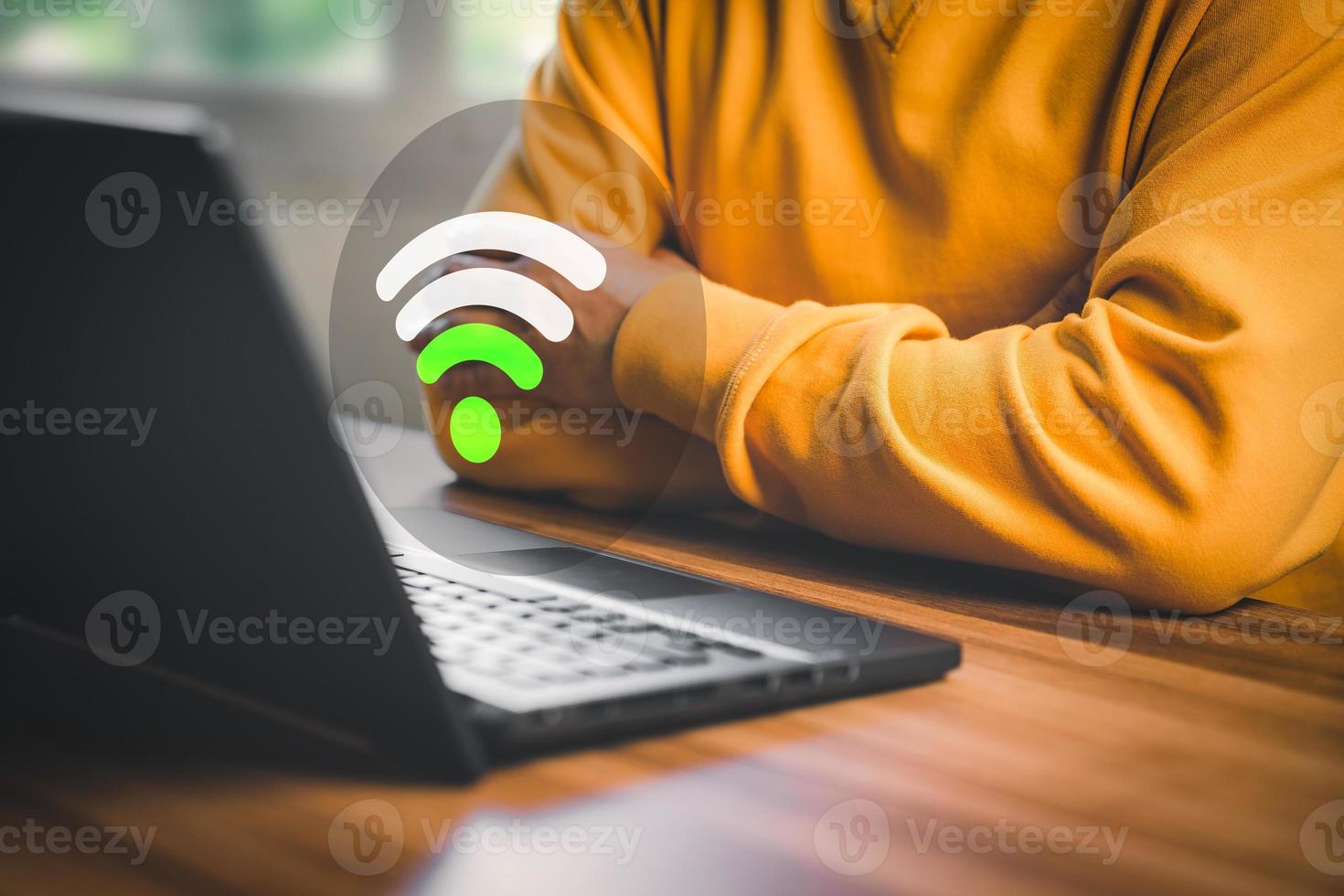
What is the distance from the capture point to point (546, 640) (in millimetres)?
389

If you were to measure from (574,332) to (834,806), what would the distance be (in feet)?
1.67

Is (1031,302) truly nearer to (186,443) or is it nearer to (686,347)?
(686,347)

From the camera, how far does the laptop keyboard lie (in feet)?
1.18

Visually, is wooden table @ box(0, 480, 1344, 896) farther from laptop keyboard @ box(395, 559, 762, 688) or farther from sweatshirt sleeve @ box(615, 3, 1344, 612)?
sweatshirt sleeve @ box(615, 3, 1344, 612)

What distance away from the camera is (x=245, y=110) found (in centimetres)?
270

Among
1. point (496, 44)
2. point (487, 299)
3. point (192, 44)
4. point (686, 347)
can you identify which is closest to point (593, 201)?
point (487, 299)

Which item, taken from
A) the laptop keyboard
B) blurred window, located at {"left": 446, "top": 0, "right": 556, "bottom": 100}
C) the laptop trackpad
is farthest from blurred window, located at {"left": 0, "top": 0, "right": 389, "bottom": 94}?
the laptop keyboard

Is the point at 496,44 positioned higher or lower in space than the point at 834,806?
higher

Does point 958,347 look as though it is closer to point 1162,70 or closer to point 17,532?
point 1162,70

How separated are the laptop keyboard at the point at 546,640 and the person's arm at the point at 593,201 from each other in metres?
0.36

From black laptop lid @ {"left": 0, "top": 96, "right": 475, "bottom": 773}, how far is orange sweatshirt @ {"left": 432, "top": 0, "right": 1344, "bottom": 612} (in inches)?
14.8

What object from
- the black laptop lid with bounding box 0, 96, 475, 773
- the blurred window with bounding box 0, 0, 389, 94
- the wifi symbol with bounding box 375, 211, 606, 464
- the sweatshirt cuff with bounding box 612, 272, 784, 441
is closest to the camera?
the black laptop lid with bounding box 0, 96, 475, 773

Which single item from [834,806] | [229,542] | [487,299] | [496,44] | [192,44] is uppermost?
[192,44]
